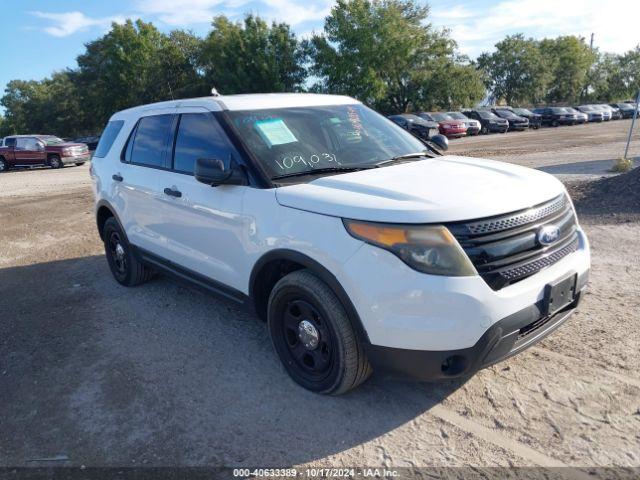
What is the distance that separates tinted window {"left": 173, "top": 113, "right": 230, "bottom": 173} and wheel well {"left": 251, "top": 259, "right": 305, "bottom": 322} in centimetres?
84

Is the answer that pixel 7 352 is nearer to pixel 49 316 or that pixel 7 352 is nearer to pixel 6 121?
pixel 49 316

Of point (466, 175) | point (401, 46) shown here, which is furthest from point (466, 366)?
point (401, 46)

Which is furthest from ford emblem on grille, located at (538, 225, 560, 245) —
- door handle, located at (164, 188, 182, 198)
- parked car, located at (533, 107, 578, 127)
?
parked car, located at (533, 107, 578, 127)

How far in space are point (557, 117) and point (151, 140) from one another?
3770 cm

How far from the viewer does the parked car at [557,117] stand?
36.2 m

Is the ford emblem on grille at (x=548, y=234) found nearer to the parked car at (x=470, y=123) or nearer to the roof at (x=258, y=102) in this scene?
the roof at (x=258, y=102)

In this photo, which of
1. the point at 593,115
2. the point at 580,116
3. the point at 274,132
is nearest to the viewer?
the point at 274,132

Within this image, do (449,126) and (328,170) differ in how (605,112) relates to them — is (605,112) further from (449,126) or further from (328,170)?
(328,170)

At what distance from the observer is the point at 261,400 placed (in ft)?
10.5

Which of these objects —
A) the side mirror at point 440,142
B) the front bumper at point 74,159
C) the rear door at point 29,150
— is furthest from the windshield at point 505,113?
the side mirror at point 440,142

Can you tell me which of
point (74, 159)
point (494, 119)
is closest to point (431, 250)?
point (74, 159)

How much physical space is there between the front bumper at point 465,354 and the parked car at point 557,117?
38230mm

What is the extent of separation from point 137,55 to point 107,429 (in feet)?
180

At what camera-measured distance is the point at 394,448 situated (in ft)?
8.82
